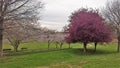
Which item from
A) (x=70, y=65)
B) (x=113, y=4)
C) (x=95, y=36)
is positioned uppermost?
(x=113, y=4)

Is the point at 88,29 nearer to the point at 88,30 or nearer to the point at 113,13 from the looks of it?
the point at 88,30

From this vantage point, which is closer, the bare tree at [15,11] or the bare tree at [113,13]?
the bare tree at [15,11]

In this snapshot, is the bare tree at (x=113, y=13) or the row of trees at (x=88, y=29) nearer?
the row of trees at (x=88, y=29)

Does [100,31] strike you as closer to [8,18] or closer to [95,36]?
[95,36]

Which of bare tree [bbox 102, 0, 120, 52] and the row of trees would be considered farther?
bare tree [bbox 102, 0, 120, 52]

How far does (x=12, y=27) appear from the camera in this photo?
106ft

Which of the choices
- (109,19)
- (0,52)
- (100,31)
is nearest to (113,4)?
(109,19)

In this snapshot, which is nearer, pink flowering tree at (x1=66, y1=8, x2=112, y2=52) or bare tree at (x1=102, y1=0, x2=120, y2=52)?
pink flowering tree at (x1=66, y1=8, x2=112, y2=52)

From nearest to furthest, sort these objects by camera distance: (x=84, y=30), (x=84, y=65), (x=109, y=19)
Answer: (x=84, y=65), (x=84, y=30), (x=109, y=19)

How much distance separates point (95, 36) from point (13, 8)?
45.6ft

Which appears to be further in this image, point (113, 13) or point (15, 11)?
point (113, 13)

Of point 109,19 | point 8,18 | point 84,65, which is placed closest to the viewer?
point 84,65

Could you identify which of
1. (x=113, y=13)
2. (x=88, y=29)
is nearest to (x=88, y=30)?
(x=88, y=29)

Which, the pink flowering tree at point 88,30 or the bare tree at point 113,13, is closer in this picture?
the pink flowering tree at point 88,30
